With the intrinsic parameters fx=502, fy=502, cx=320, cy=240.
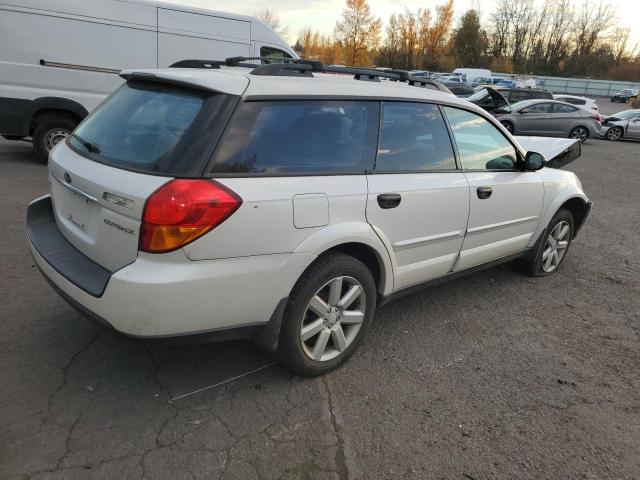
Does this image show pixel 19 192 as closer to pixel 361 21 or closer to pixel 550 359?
pixel 550 359

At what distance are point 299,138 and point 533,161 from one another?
228cm

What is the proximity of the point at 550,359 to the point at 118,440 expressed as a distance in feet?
8.93

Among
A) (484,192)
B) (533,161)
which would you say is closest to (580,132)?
(533,161)

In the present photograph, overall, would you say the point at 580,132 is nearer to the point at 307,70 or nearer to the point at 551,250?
the point at 551,250

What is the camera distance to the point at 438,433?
2590 millimetres

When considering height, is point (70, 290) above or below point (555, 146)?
below

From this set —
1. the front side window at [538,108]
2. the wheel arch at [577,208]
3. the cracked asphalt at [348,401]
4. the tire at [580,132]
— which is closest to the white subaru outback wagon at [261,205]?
the cracked asphalt at [348,401]

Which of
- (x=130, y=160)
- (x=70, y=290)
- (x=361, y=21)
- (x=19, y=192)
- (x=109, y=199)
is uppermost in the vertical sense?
(x=361, y=21)

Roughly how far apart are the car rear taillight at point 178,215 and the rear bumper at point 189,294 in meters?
0.07

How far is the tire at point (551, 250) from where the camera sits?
4.65m

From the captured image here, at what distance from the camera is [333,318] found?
294cm

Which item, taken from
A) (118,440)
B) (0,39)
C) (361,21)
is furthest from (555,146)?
(361,21)

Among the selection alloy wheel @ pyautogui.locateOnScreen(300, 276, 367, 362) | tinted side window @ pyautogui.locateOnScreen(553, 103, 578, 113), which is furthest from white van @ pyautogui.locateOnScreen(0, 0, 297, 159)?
tinted side window @ pyautogui.locateOnScreen(553, 103, 578, 113)

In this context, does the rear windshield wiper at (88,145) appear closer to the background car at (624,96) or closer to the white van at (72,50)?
the white van at (72,50)
